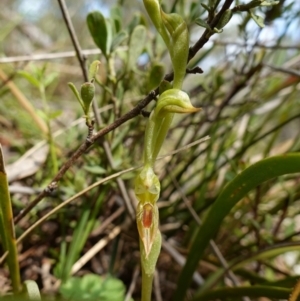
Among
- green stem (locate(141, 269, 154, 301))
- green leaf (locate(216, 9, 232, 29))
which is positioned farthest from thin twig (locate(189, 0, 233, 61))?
green stem (locate(141, 269, 154, 301))

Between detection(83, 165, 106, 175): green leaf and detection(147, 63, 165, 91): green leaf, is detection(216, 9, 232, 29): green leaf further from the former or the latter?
detection(83, 165, 106, 175): green leaf

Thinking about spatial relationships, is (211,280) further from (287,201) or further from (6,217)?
(6,217)

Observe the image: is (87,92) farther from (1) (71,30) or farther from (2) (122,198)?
(2) (122,198)

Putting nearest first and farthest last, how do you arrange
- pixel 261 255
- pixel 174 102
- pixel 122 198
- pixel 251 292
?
pixel 174 102 < pixel 251 292 < pixel 261 255 < pixel 122 198

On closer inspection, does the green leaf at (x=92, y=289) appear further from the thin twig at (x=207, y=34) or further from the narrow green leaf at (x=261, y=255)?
the thin twig at (x=207, y=34)

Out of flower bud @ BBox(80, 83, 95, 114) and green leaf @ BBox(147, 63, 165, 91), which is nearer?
flower bud @ BBox(80, 83, 95, 114)

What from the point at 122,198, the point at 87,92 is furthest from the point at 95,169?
the point at 87,92
